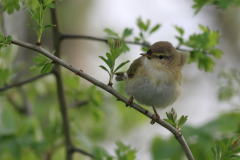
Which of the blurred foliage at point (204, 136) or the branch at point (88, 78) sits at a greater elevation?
the blurred foliage at point (204, 136)

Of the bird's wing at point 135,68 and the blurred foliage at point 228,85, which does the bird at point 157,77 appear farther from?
the blurred foliage at point 228,85

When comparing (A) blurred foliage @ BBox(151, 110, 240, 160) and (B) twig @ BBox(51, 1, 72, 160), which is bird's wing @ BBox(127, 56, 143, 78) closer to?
(B) twig @ BBox(51, 1, 72, 160)

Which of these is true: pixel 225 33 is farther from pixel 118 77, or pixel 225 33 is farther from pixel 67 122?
pixel 67 122

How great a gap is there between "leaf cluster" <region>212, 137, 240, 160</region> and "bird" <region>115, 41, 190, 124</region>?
0.93 meters

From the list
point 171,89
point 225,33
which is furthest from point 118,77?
point 225,33

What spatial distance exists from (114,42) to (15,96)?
97.0 inches

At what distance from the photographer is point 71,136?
9.84 ft

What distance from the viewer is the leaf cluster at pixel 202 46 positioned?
8.75 feet

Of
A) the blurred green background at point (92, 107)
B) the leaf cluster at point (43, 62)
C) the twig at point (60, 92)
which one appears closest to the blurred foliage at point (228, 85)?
the blurred green background at point (92, 107)

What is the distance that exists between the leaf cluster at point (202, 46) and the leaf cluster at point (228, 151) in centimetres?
104

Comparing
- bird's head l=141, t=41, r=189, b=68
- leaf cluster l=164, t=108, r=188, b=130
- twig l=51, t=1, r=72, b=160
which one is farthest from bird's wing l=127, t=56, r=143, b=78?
leaf cluster l=164, t=108, r=188, b=130

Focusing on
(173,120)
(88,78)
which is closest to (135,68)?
(173,120)

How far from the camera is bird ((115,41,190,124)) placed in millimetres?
2689

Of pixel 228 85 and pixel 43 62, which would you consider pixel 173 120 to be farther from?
pixel 228 85
